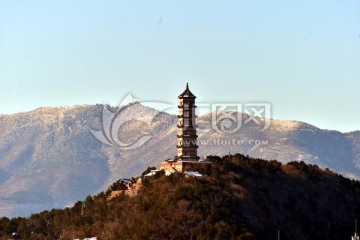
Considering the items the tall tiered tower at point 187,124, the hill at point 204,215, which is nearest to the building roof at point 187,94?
the tall tiered tower at point 187,124

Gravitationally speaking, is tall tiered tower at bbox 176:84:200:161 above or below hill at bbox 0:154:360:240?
above

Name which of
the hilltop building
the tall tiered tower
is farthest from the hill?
the tall tiered tower

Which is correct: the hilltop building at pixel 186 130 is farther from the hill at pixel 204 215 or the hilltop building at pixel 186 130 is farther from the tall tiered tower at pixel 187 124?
the hill at pixel 204 215

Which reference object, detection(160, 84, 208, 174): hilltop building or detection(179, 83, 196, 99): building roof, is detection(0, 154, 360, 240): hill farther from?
detection(179, 83, 196, 99): building roof

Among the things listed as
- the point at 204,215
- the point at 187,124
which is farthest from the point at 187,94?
the point at 204,215

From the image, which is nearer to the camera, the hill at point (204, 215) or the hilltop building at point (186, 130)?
the hill at point (204, 215)

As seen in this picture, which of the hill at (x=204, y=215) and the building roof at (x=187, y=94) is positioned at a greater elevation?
the building roof at (x=187, y=94)

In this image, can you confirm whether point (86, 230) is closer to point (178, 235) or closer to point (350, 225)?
point (178, 235)

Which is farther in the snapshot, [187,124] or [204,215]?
[187,124]

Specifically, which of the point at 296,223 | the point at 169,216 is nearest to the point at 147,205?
the point at 169,216

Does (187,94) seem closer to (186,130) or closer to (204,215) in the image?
(186,130)

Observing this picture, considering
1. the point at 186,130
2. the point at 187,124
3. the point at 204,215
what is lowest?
the point at 204,215
